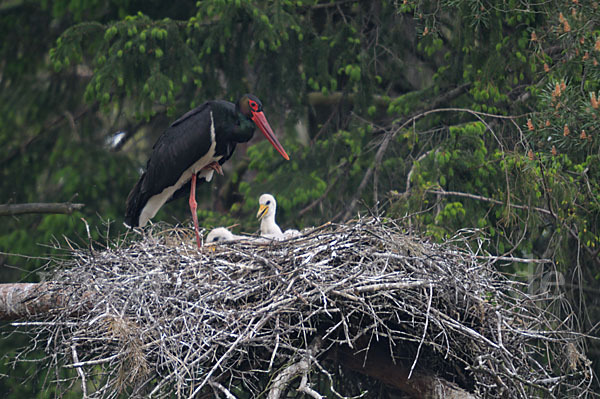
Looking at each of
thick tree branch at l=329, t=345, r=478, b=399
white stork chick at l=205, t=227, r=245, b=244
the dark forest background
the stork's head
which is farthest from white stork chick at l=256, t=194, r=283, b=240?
thick tree branch at l=329, t=345, r=478, b=399

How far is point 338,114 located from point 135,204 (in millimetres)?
3212

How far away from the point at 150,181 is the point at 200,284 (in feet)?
7.03

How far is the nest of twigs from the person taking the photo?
4.25 m

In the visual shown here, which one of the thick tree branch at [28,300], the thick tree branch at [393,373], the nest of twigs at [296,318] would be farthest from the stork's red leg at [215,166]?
the thick tree branch at [393,373]

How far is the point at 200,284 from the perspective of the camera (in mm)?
4688

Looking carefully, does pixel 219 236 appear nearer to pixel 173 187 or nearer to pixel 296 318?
pixel 173 187

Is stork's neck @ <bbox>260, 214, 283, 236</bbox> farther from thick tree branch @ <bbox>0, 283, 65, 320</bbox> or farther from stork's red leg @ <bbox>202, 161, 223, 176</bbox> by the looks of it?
thick tree branch @ <bbox>0, 283, 65, 320</bbox>

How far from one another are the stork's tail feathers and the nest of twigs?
1.51 m

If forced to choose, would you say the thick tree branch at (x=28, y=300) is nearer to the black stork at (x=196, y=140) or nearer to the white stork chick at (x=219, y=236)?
the white stork chick at (x=219, y=236)

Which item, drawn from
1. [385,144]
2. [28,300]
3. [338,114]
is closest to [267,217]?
[385,144]

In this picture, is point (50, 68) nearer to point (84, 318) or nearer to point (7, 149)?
point (7, 149)

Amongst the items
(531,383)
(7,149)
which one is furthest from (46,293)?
(7,149)

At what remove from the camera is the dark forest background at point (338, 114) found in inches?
243

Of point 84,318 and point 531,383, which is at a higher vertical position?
point 84,318
